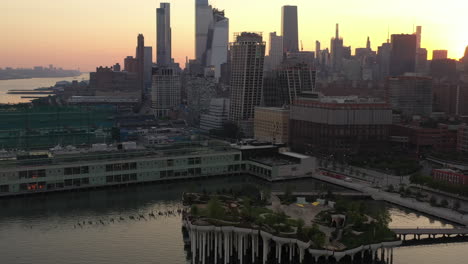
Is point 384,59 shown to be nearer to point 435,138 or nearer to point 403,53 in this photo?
A: point 403,53

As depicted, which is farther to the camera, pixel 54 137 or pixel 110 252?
pixel 54 137

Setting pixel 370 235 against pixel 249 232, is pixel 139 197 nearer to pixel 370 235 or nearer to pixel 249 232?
pixel 249 232

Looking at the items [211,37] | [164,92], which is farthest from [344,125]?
[211,37]

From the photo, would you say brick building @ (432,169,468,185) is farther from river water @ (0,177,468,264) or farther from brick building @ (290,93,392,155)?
brick building @ (290,93,392,155)

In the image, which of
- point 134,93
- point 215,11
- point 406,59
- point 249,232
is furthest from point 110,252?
point 215,11

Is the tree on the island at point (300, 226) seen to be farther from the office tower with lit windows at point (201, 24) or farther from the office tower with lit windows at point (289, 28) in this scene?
the office tower with lit windows at point (201, 24)

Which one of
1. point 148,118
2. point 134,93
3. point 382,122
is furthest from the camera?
point 134,93

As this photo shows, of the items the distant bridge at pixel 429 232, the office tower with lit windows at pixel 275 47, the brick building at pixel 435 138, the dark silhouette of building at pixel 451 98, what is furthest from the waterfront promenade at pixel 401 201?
the office tower with lit windows at pixel 275 47
